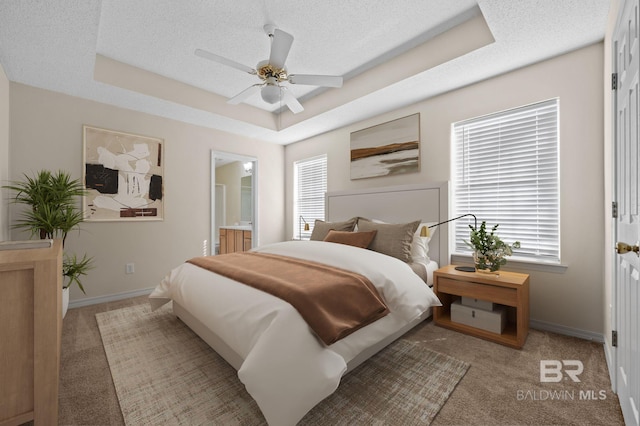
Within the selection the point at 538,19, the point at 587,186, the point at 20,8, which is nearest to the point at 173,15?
the point at 20,8

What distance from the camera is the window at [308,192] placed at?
15.7ft

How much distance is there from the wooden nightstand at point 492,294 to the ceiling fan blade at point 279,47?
7.65 feet

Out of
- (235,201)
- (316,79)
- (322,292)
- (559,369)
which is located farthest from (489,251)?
(235,201)

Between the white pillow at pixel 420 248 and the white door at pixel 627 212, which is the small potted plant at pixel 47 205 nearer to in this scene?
the white pillow at pixel 420 248

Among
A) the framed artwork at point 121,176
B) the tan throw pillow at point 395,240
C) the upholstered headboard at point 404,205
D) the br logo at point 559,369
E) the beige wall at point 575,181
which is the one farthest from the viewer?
the framed artwork at point 121,176

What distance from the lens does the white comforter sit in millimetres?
1291

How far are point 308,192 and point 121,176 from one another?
276cm

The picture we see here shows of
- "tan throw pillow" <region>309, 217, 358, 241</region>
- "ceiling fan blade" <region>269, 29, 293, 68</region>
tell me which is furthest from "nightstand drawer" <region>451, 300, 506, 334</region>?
"ceiling fan blade" <region>269, 29, 293, 68</region>

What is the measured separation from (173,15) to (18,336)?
248 cm

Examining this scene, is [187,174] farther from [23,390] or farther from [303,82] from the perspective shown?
[23,390]

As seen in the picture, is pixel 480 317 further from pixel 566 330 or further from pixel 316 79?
pixel 316 79

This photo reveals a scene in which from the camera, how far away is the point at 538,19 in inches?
79.9

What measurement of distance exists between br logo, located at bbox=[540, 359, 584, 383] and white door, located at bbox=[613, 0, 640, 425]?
0.90 feet

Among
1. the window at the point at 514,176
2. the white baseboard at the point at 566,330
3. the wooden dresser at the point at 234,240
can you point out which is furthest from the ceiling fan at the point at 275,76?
the wooden dresser at the point at 234,240
